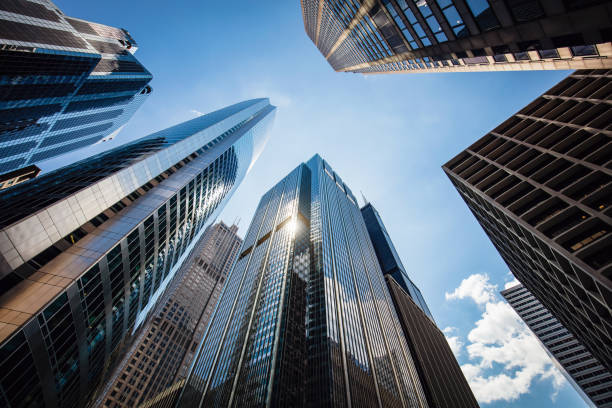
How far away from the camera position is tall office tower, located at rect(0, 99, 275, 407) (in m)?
22.7

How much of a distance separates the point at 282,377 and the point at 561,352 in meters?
122

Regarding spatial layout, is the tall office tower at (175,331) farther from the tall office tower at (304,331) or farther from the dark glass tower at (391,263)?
the dark glass tower at (391,263)

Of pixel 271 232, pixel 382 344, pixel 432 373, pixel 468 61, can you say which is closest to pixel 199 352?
pixel 271 232

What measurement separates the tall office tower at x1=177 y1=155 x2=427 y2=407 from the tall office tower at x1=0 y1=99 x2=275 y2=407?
26382 mm

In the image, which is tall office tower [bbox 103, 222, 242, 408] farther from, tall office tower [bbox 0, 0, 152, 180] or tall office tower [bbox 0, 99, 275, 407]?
tall office tower [bbox 0, 0, 152, 180]

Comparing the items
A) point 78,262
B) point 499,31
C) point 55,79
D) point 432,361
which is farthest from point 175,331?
point 499,31

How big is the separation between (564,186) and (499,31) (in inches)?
922

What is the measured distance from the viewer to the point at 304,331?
63.8m

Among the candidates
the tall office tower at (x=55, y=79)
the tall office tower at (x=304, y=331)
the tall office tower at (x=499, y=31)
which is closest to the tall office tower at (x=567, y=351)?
the tall office tower at (x=304, y=331)

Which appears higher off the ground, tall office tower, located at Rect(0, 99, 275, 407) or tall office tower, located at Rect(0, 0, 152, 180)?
tall office tower, located at Rect(0, 0, 152, 180)

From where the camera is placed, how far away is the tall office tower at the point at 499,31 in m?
11.5

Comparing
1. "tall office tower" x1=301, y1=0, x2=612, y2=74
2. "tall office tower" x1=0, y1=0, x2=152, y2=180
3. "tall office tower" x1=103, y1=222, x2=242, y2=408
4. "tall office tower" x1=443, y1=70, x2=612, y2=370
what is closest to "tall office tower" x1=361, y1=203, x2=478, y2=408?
"tall office tower" x1=443, y1=70, x2=612, y2=370

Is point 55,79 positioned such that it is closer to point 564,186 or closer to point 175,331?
point 564,186

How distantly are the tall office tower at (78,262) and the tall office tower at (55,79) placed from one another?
829 inches
